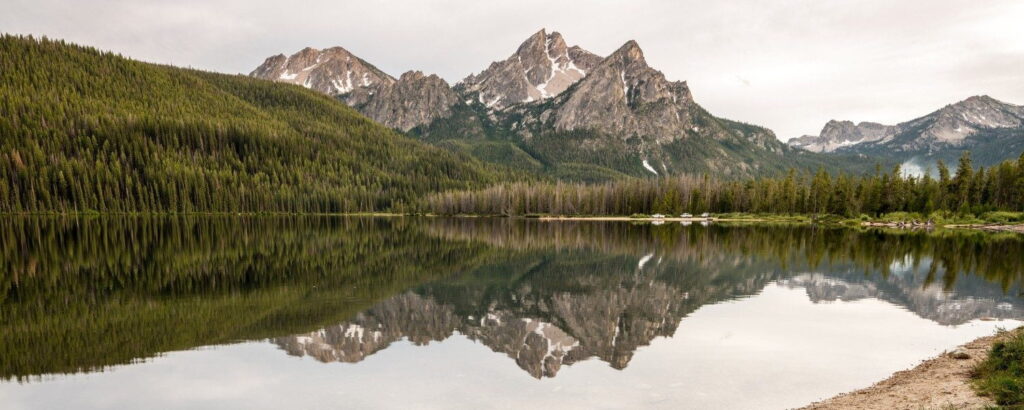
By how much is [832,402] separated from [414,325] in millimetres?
16158

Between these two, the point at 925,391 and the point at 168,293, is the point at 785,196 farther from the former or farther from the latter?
the point at 168,293

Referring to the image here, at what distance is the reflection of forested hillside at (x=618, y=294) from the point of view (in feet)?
67.8

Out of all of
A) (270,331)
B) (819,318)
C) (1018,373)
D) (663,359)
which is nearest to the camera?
(1018,373)

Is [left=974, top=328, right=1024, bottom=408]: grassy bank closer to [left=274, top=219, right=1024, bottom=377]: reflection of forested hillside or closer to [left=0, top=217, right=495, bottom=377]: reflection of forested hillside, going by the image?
[left=274, top=219, right=1024, bottom=377]: reflection of forested hillside

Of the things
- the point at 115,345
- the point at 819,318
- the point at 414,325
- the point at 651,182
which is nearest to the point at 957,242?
the point at 819,318

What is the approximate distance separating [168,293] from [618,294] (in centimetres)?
2520

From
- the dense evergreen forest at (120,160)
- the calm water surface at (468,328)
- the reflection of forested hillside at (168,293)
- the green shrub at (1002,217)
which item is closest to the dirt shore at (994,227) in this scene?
the green shrub at (1002,217)

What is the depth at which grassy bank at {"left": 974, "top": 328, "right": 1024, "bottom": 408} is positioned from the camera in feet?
35.7

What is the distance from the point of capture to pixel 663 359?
60.1 ft

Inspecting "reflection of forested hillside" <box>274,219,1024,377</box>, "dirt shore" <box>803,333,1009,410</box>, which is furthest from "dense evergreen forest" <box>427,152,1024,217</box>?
"dirt shore" <box>803,333,1009,410</box>

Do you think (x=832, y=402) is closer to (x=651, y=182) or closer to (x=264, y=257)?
(x=264, y=257)

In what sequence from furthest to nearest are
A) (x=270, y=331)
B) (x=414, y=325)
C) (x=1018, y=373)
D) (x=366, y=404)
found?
(x=414, y=325) → (x=270, y=331) → (x=366, y=404) → (x=1018, y=373)

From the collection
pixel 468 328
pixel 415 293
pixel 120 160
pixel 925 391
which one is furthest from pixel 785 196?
pixel 120 160

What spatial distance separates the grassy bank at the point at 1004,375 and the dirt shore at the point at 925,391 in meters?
0.26
